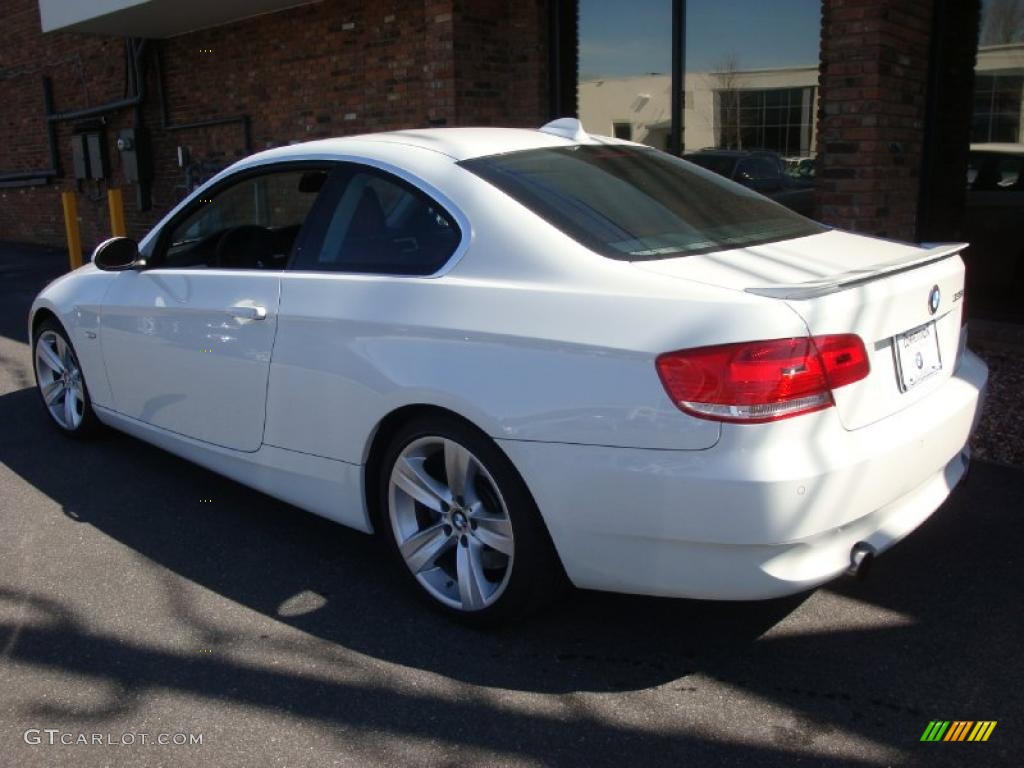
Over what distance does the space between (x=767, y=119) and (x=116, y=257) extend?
16.6 ft

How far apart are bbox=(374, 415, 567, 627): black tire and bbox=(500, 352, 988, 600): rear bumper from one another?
0.09m

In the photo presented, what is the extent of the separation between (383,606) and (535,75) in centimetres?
670

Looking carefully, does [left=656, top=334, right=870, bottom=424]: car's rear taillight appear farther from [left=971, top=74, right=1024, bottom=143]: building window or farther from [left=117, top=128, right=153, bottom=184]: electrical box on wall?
[left=117, top=128, right=153, bottom=184]: electrical box on wall

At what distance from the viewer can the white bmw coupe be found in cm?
264

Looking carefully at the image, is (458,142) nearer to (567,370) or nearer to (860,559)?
(567,370)

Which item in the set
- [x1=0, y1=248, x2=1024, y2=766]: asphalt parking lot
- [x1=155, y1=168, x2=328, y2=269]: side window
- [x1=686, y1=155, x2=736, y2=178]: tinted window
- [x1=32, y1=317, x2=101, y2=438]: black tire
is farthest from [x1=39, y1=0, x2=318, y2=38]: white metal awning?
[x1=0, y1=248, x2=1024, y2=766]: asphalt parking lot

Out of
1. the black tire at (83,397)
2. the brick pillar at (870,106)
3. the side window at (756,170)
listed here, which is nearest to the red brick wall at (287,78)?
the side window at (756,170)

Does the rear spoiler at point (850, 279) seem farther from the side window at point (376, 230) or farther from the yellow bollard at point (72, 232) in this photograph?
the yellow bollard at point (72, 232)

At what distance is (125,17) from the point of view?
11.7 metres

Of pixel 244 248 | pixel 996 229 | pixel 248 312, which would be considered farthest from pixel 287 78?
pixel 248 312

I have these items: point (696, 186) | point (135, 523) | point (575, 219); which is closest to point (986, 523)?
point (696, 186)

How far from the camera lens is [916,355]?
3041mm

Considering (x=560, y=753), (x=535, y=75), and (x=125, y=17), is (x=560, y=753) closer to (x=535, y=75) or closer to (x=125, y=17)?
(x=535, y=75)

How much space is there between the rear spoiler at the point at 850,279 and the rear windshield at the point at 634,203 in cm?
43
